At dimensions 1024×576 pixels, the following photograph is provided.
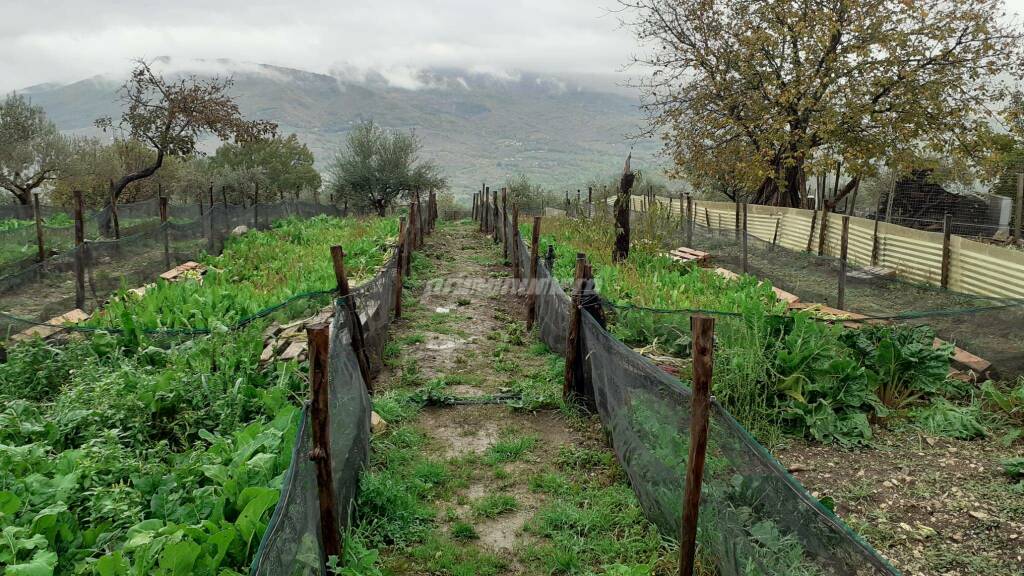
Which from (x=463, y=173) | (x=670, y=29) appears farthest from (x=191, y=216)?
(x=463, y=173)

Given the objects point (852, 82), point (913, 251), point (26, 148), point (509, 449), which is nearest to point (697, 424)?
point (509, 449)

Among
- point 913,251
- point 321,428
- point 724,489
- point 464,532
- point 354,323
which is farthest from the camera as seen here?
point 913,251

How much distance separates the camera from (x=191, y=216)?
19.2 m

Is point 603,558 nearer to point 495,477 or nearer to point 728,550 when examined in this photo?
point 728,550

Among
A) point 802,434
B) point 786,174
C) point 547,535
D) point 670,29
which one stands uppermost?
point 670,29

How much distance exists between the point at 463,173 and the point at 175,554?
176629mm

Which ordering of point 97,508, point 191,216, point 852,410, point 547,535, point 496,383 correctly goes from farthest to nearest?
point 191,216 → point 496,383 → point 852,410 → point 547,535 → point 97,508

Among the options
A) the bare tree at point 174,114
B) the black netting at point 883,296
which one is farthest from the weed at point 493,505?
the bare tree at point 174,114

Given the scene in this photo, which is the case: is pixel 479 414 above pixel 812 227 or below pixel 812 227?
below

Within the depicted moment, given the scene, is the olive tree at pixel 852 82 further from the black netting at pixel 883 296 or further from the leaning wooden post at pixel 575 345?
the leaning wooden post at pixel 575 345

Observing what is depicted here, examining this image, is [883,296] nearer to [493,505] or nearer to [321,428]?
[493,505]

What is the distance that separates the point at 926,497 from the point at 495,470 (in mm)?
2952

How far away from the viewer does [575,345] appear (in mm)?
6086

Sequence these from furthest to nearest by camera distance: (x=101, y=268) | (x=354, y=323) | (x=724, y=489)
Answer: (x=101, y=268) → (x=354, y=323) → (x=724, y=489)
